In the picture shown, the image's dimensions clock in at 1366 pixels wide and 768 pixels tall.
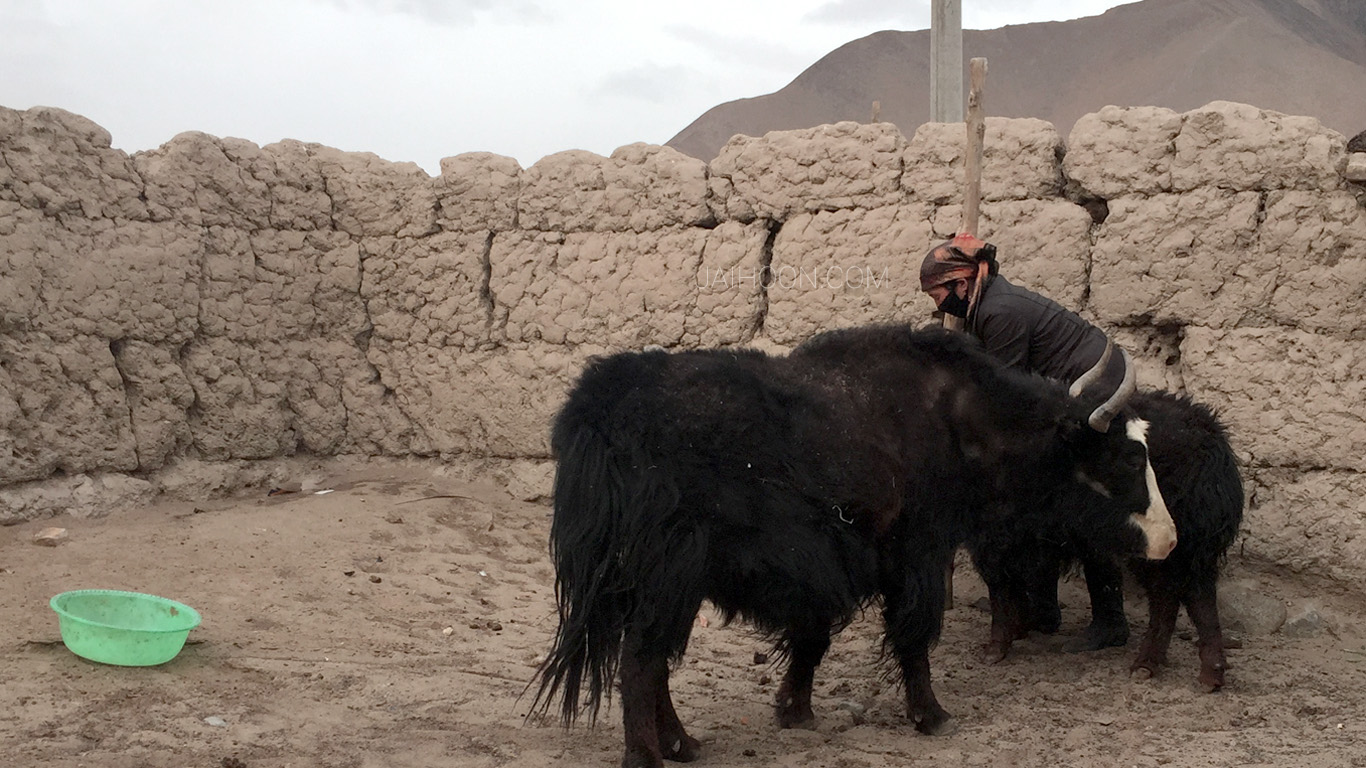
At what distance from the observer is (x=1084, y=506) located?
14.2ft

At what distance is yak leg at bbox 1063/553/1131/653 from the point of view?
503cm

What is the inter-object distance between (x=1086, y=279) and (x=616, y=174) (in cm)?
252

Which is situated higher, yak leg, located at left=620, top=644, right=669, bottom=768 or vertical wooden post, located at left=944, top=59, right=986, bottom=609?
vertical wooden post, located at left=944, top=59, right=986, bottom=609

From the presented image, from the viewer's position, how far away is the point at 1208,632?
14.8 feet

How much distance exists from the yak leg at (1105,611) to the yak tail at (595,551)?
94.5 inches

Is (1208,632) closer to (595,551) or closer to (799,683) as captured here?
(799,683)

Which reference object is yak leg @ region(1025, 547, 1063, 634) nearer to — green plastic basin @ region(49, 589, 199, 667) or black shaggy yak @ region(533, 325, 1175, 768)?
black shaggy yak @ region(533, 325, 1175, 768)

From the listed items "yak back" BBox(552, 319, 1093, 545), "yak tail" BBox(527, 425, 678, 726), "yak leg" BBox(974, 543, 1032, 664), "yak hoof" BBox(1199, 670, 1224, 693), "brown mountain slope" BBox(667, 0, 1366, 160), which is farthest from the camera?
"brown mountain slope" BBox(667, 0, 1366, 160)

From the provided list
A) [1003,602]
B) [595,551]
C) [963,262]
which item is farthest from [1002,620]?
[595,551]

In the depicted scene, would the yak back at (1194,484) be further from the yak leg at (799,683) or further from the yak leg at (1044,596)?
the yak leg at (799,683)

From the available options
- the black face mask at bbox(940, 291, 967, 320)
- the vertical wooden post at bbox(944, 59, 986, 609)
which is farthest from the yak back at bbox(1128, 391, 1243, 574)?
the vertical wooden post at bbox(944, 59, 986, 609)

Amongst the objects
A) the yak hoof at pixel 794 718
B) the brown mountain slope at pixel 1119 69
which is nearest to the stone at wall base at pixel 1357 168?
the yak hoof at pixel 794 718

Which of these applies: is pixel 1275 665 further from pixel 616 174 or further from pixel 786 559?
pixel 616 174

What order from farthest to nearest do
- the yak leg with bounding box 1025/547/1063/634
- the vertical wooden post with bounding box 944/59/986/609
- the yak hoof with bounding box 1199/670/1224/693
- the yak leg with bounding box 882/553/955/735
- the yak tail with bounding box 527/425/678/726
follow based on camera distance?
the vertical wooden post with bounding box 944/59/986/609
the yak leg with bounding box 1025/547/1063/634
the yak hoof with bounding box 1199/670/1224/693
the yak leg with bounding box 882/553/955/735
the yak tail with bounding box 527/425/678/726
